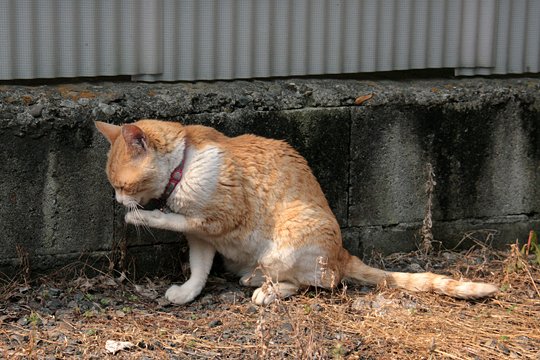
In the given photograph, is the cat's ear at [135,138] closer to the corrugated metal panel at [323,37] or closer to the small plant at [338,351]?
the corrugated metal panel at [323,37]

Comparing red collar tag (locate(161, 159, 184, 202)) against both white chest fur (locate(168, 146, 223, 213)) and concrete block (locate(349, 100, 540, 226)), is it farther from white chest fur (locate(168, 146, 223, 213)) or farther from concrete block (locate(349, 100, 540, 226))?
concrete block (locate(349, 100, 540, 226))

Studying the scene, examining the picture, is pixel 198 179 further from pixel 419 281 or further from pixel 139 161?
pixel 419 281

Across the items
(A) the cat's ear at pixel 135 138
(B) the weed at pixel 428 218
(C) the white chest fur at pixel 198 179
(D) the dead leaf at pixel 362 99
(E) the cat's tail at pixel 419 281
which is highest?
(D) the dead leaf at pixel 362 99

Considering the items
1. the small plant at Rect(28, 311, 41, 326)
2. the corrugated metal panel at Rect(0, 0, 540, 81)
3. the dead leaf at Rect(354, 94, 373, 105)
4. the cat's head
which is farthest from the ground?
the corrugated metal panel at Rect(0, 0, 540, 81)

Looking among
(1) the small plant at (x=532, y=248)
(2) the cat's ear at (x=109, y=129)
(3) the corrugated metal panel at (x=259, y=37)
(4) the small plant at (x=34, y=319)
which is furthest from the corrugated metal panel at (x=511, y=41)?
(4) the small plant at (x=34, y=319)

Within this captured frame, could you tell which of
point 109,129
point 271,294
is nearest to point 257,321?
point 271,294

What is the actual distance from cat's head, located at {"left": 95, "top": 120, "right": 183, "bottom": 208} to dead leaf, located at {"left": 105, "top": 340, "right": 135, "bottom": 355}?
31.8 inches

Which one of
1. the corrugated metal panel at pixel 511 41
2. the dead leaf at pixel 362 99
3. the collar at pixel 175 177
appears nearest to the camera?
the collar at pixel 175 177

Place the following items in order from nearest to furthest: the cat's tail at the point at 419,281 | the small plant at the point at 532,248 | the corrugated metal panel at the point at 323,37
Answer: the cat's tail at the point at 419,281 < the corrugated metal panel at the point at 323,37 < the small plant at the point at 532,248

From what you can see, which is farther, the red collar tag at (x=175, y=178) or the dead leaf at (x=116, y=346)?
the red collar tag at (x=175, y=178)

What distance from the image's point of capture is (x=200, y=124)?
5.61 metres

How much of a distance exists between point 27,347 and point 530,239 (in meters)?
3.35

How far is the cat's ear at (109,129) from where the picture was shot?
509cm

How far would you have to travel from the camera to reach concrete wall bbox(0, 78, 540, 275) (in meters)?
5.34
